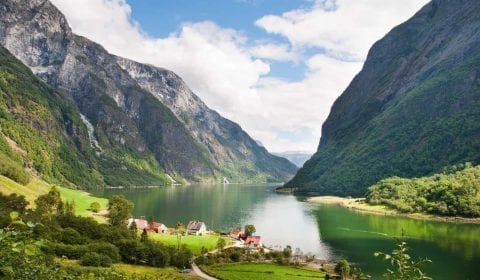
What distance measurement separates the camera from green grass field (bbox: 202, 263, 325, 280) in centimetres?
9369

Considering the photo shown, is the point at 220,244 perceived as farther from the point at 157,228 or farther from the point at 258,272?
the point at 157,228

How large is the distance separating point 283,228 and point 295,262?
58.5m

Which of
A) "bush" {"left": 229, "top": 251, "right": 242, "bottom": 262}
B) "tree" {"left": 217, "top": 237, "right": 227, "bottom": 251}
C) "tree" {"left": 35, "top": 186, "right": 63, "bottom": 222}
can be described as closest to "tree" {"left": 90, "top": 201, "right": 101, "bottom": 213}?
"tree" {"left": 35, "top": 186, "right": 63, "bottom": 222}

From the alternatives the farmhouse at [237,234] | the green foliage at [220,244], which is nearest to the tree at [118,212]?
the green foliage at [220,244]

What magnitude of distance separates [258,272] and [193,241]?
31.3 meters

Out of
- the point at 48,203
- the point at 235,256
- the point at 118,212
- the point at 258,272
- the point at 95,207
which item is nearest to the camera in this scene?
the point at 258,272

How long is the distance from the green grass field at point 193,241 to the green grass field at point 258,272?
15.8 m

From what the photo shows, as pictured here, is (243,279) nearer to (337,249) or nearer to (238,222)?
(337,249)

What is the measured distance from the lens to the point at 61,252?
9131cm

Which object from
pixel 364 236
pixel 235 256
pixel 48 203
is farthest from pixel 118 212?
pixel 364 236

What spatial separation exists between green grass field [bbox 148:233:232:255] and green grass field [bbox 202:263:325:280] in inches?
622

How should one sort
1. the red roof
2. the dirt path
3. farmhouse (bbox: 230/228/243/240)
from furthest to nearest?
farmhouse (bbox: 230/228/243/240)
the red roof
the dirt path

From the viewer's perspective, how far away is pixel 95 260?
8962cm

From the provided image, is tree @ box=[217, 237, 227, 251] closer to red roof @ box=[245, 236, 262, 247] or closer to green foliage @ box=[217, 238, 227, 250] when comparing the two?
green foliage @ box=[217, 238, 227, 250]
